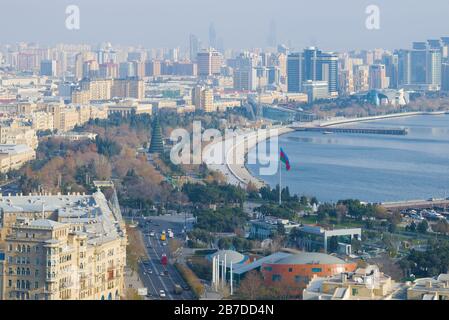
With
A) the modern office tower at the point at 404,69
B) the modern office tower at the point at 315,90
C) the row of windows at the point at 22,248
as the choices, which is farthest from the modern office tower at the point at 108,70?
the row of windows at the point at 22,248

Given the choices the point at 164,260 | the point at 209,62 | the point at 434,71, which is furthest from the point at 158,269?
the point at 434,71

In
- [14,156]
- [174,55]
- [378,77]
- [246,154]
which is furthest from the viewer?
[378,77]

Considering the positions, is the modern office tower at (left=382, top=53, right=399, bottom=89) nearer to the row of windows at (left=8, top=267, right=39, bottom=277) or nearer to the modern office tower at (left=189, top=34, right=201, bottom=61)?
Answer: the modern office tower at (left=189, top=34, right=201, bottom=61)

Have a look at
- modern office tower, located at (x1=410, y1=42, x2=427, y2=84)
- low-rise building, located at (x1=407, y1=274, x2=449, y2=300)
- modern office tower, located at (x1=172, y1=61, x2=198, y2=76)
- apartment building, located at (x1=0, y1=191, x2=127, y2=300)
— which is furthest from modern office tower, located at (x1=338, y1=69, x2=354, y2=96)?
low-rise building, located at (x1=407, y1=274, x2=449, y2=300)

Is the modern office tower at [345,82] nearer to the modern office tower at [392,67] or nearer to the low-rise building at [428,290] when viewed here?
the modern office tower at [392,67]

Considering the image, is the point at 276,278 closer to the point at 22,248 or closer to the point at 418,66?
the point at 22,248
